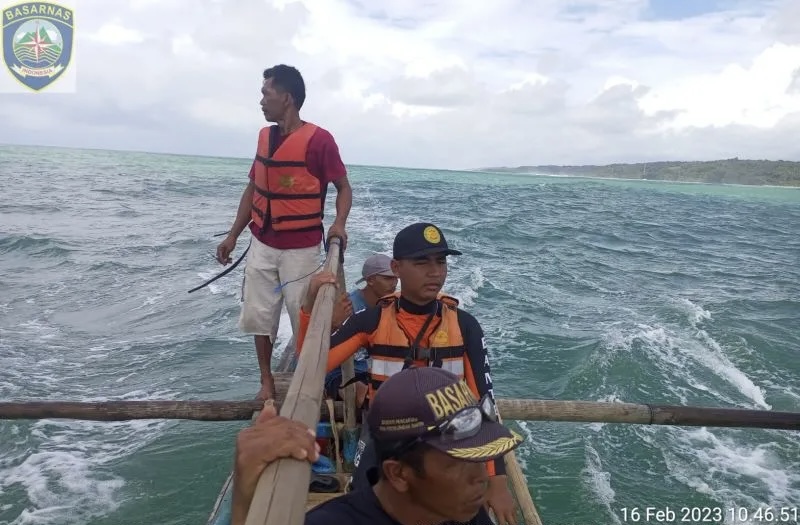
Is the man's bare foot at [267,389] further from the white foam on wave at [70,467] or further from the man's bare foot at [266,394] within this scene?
the white foam on wave at [70,467]

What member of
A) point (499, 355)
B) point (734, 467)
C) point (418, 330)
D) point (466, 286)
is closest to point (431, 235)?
point (418, 330)

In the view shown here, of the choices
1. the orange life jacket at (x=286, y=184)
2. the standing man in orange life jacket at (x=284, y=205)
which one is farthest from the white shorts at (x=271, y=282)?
the orange life jacket at (x=286, y=184)

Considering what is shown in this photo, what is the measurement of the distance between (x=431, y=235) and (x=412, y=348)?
23.4 inches

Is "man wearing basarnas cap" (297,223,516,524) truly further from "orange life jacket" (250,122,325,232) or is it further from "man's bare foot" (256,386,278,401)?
"man's bare foot" (256,386,278,401)

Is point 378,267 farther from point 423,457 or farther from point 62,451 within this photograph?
point 62,451

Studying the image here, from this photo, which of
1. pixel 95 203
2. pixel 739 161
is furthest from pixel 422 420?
pixel 739 161

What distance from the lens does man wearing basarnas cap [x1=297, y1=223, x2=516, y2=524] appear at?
3.04 metres

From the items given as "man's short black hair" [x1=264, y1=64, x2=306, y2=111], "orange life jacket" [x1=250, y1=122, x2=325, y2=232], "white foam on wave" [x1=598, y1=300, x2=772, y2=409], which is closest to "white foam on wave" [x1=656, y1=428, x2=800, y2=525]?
"white foam on wave" [x1=598, y1=300, x2=772, y2=409]

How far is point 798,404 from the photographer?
7.58 m

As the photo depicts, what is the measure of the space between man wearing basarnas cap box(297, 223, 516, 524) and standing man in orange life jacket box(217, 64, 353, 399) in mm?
903

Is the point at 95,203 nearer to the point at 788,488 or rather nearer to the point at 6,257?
the point at 6,257

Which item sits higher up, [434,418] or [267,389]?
[434,418]

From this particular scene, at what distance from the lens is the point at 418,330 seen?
310 centimetres

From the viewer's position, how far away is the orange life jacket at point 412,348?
3016 mm
